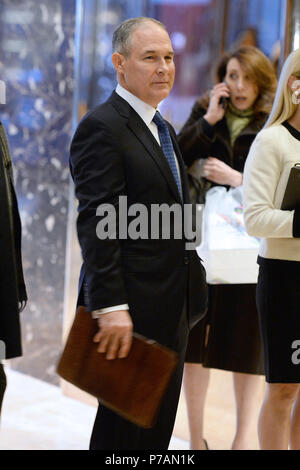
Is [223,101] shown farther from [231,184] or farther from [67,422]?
[67,422]

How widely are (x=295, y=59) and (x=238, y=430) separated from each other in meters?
1.65

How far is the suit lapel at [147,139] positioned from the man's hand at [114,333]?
16.4 inches

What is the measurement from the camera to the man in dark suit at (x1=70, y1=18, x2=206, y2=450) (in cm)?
200

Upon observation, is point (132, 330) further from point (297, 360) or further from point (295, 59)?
point (295, 59)

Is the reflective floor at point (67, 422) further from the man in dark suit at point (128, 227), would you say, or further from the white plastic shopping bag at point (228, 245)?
the man in dark suit at point (128, 227)

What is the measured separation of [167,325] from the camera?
7.00ft

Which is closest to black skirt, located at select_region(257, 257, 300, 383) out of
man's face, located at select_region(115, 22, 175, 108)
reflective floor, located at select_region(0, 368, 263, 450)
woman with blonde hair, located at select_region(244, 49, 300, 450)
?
woman with blonde hair, located at select_region(244, 49, 300, 450)

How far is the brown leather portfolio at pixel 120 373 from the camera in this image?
1.96 metres

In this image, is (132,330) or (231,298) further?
(231,298)

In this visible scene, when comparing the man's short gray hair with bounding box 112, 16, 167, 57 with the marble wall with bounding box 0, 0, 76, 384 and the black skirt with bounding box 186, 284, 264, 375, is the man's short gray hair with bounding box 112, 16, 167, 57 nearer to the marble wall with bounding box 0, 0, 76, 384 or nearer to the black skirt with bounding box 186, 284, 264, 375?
the black skirt with bounding box 186, 284, 264, 375

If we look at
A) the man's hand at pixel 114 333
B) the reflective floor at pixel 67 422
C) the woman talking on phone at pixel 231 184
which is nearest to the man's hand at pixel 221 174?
the woman talking on phone at pixel 231 184

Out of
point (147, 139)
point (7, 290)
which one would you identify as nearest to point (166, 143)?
point (147, 139)

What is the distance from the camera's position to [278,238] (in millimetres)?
2475

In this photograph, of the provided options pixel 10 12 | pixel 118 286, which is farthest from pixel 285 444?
pixel 10 12
